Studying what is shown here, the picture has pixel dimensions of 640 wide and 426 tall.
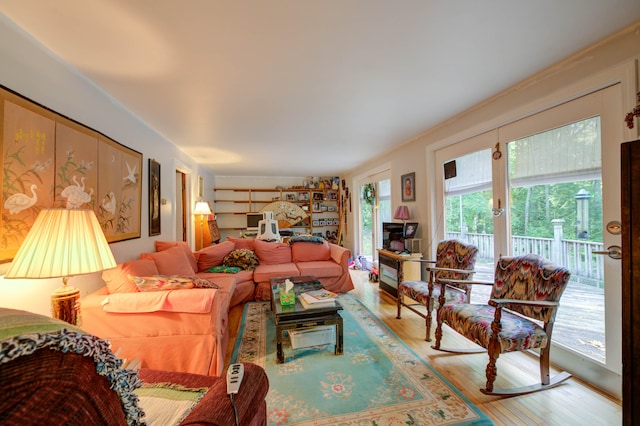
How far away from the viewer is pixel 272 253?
3.94 m

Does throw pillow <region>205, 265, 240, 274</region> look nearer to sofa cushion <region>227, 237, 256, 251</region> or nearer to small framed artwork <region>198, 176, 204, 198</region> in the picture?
sofa cushion <region>227, 237, 256, 251</region>

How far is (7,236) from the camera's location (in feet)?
4.31

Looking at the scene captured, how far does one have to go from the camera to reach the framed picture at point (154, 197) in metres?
2.93

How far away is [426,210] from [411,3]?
99.7 inches

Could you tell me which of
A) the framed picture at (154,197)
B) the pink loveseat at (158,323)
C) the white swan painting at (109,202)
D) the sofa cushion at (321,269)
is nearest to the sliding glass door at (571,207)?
the sofa cushion at (321,269)

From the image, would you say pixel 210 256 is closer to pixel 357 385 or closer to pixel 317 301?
pixel 317 301

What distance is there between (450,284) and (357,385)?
1.31m

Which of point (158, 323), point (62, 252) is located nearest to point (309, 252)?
point (158, 323)

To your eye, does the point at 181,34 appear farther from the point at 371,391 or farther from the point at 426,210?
the point at 426,210

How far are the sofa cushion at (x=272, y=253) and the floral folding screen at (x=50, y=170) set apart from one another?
1.83m

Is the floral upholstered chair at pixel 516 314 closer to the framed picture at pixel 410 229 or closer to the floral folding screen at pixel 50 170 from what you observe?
the framed picture at pixel 410 229

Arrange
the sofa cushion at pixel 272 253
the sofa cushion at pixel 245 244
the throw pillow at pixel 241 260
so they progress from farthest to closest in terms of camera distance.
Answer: the sofa cushion at pixel 245 244 < the sofa cushion at pixel 272 253 < the throw pillow at pixel 241 260

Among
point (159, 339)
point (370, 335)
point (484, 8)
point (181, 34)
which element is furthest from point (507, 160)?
point (159, 339)

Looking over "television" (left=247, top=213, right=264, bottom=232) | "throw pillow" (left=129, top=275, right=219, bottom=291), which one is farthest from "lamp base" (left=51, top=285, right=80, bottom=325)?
"television" (left=247, top=213, right=264, bottom=232)
